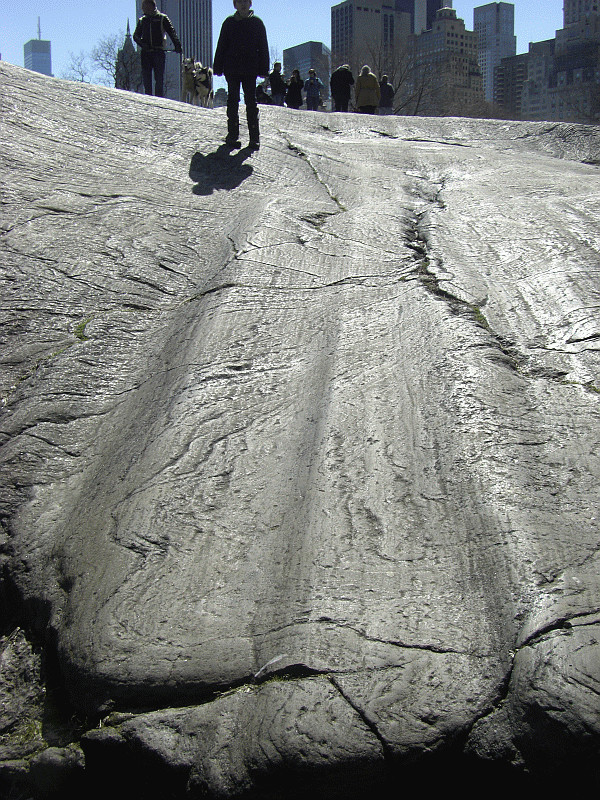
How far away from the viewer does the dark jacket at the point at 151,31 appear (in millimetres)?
8875

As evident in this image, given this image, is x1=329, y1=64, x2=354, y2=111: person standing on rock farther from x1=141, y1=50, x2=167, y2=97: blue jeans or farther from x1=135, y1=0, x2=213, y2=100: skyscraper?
x1=135, y1=0, x2=213, y2=100: skyscraper

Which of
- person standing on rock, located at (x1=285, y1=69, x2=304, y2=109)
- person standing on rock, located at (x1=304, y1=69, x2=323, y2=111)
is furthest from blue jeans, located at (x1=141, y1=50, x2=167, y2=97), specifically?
person standing on rock, located at (x1=304, y1=69, x2=323, y2=111)

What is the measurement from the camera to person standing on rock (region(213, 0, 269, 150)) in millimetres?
5863

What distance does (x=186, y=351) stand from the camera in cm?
323

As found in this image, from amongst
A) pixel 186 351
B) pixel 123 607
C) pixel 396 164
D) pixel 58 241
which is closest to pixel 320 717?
pixel 123 607

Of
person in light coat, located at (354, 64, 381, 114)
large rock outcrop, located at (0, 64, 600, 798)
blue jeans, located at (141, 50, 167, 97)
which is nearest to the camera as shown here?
large rock outcrop, located at (0, 64, 600, 798)

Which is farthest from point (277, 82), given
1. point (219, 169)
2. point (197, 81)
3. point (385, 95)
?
point (219, 169)

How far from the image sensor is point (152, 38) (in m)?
9.04

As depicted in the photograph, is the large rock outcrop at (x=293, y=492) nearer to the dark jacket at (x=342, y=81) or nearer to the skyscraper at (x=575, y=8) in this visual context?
the dark jacket at (x=342, y=81)

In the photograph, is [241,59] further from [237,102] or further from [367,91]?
[367,91]

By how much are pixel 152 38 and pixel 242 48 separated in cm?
377

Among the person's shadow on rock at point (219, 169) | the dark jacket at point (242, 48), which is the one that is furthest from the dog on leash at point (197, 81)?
the person's shadow on rock at point (219, 169)

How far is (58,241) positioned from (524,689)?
3341mm

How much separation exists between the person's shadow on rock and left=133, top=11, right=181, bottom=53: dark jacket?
3850 mm
